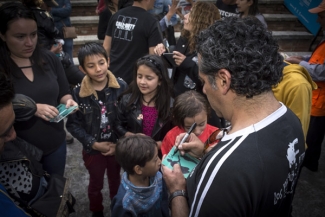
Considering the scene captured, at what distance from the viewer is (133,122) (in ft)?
8.19

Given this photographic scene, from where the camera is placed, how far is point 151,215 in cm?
187

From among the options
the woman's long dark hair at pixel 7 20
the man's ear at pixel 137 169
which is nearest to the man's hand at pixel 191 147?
the man's ear at pixel 137 169

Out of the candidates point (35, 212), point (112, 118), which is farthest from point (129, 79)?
point (35, 212)

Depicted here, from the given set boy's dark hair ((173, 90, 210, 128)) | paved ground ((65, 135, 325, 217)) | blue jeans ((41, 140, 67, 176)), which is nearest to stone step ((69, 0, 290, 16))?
paved ground ((65, 135, 325, 217))

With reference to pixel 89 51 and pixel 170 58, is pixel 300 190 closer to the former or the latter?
pixel 170 58

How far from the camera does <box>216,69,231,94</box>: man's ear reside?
121 cm

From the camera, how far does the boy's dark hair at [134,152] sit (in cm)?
183

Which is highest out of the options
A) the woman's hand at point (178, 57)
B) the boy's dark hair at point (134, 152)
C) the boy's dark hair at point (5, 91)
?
the boy's dark hair at point (5, 91)

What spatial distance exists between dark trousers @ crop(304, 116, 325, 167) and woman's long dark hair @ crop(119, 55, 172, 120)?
189cm

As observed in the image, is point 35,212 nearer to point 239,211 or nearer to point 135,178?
point 135,178

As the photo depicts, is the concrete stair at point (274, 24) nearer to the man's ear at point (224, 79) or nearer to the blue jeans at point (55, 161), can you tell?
the blue jeans at point (55, 161)

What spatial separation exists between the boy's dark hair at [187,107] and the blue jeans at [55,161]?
1011 millimetres

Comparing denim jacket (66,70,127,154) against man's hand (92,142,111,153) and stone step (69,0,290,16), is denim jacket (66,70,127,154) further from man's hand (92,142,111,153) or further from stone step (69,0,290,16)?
stone step (69,0,290,16)

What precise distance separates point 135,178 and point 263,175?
Answer: 996 mm
